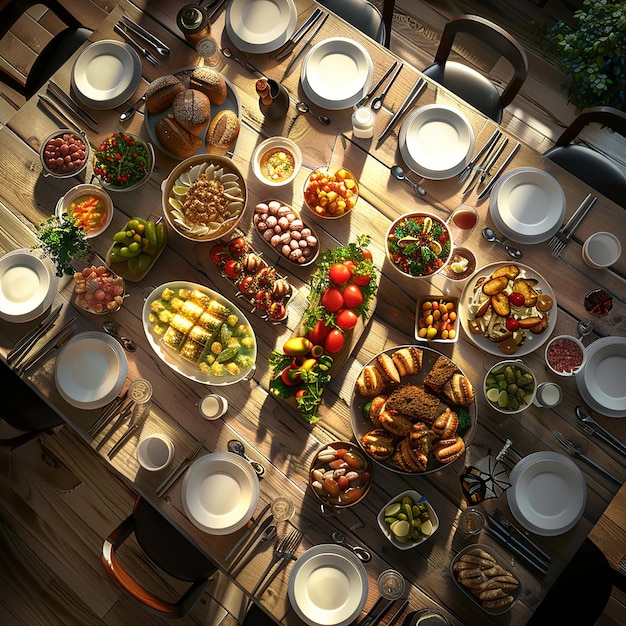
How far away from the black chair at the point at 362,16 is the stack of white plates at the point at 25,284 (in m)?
2.13

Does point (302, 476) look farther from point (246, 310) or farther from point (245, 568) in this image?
point (246, 310)

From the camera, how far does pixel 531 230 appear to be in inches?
101

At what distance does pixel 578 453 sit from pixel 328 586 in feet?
3.88

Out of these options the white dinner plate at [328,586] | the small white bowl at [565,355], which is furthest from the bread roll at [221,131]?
the white dinner plate at [328,586]

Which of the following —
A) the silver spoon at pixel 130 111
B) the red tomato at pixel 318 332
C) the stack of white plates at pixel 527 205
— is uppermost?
the stack of white plates at pixel 527 205

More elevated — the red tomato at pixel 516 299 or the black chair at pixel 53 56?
the red tomato at pixel 516 299

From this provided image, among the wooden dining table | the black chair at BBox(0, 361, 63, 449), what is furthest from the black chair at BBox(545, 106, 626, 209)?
the black chair at BBox(0, 361, 63, 449)

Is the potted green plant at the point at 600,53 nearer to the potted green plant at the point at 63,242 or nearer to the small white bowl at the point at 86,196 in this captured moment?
the small white bowl at the point at 86,196

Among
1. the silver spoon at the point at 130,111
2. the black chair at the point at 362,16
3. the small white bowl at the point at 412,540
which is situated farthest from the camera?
the black chair at the point at 362,16

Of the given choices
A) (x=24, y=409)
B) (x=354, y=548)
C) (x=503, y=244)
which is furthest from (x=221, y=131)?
(x=354, y=548)

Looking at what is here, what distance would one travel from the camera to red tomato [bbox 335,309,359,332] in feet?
8.05

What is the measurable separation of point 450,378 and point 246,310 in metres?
0.95

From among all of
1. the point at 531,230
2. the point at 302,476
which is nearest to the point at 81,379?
the point at 302,476

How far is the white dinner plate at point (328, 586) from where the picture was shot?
231 centimetres
